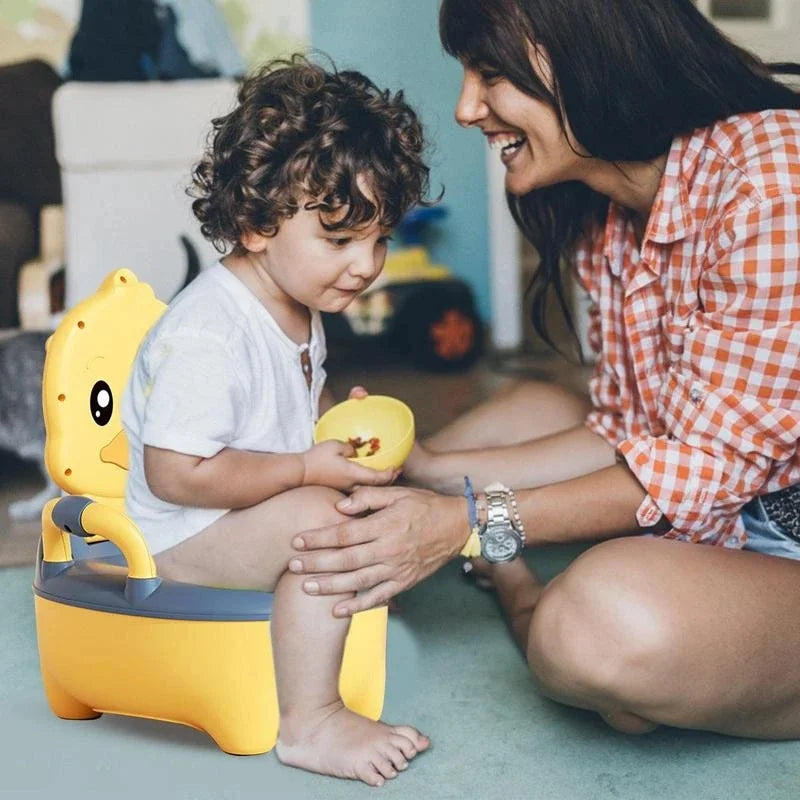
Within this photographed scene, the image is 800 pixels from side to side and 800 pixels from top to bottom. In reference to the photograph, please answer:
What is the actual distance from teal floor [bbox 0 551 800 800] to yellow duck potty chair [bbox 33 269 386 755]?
3cm

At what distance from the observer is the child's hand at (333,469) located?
964 millimetres

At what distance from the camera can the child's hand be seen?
0.96 metres

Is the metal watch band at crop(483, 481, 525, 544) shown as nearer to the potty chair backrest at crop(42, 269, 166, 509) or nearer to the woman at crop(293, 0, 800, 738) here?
the woman at crop(293, 0, 800, 738)

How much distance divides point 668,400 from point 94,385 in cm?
53

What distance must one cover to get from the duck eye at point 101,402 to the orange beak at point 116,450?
0.06ft

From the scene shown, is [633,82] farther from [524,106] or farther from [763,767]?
[763,767]

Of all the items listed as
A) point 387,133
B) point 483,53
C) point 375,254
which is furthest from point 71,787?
point 483,53

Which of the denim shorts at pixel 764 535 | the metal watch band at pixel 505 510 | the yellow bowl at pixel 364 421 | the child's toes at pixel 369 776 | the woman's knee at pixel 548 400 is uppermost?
the yellow bowl at pixel 364 421

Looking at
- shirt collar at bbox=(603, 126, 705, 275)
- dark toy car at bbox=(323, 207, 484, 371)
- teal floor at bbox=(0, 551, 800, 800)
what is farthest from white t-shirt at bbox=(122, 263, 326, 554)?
dark toy car at bbox=(323, 207, 484, 371)

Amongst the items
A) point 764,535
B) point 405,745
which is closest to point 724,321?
point 764,535

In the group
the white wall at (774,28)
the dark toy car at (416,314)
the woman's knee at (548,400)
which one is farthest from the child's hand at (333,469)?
the white wall at (774,28)

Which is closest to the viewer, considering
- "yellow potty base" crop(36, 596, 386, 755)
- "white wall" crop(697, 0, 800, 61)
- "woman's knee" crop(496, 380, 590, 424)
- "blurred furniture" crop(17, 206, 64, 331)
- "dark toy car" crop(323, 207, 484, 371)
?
"yellow potty base" crop(36, 596, 386, 755)

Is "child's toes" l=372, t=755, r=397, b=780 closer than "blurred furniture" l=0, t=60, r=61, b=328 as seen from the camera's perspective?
Yes

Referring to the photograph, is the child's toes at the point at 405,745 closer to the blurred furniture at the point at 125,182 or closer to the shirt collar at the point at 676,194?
the shirt collar at the point at 676,194
